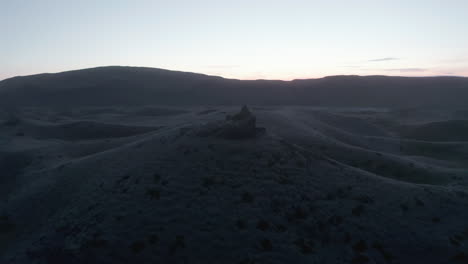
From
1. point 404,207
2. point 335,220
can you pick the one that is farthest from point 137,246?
point 404,207

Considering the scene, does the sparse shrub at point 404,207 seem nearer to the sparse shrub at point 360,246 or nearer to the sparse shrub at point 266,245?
the sparse shrub at point 360,246

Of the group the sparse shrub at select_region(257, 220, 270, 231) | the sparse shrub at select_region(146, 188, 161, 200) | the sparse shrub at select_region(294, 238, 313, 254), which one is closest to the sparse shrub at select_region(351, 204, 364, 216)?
the sparse shrub at select_region(294, 238, 313, 254)

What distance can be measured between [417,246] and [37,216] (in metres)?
19.4

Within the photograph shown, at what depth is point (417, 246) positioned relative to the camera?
488 inches

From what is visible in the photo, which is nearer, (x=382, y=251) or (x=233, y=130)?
(x=382, y=251)

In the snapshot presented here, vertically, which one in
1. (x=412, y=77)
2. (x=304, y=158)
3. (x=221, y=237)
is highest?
(x=412, y=77)

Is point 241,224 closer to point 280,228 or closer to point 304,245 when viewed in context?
point 280,228

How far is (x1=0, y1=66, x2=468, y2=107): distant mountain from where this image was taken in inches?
3428

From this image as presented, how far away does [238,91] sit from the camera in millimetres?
93312

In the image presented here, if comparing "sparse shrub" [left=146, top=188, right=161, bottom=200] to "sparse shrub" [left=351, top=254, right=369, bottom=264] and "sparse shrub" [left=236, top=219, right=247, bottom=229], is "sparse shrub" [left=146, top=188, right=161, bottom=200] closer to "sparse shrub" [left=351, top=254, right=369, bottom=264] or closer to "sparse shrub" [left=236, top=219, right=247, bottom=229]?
"sparse shrub" [left=236, top=219, right=247, bottom=229]

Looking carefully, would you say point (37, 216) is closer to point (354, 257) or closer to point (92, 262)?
point (92, 262)

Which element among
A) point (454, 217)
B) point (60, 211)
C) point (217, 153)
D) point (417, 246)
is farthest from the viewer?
point (217, 153)

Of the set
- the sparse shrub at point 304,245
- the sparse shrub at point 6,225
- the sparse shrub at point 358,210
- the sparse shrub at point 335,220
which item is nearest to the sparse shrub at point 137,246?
the sparse shrub at point 304,245

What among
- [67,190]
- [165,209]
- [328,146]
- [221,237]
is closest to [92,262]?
[165,209]
